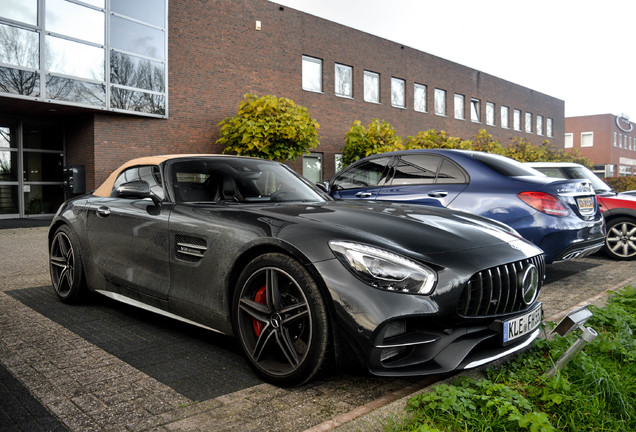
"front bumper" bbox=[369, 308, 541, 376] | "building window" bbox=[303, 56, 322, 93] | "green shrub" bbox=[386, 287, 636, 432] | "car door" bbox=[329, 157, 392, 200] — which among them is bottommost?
"green shrub" bbox=[386, 287, 636, 432]

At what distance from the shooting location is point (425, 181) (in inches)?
235

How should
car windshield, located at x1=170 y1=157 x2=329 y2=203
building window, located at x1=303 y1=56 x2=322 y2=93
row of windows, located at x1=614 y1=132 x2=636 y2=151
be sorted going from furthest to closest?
row of windows, located at x1=614 y1=132 x2=636 y2=151 → building window, located at x1=303 y1=56 x2=322 y2=93 → car windshield, located at x1=170 y1=157 x2=329 y2=203

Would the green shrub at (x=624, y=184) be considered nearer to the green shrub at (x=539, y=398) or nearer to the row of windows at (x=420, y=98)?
the row of windows at (x=420, y=98)

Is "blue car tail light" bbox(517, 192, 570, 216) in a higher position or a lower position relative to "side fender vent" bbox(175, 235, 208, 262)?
higher

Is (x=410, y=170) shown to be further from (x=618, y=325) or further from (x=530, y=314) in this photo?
(x=530, y=314)

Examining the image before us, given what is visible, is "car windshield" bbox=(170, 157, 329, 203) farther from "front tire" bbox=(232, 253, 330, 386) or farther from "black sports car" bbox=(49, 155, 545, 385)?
"front tire" bbox=(232, 253, 330, 386)

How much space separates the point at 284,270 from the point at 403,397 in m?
0.89

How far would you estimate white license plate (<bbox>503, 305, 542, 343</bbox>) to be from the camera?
2.65m

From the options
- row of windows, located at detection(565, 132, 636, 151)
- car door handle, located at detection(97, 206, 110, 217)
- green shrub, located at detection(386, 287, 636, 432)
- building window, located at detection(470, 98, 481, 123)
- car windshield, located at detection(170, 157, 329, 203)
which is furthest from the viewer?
row of windows, located at detection(565, 132, 636, 151)

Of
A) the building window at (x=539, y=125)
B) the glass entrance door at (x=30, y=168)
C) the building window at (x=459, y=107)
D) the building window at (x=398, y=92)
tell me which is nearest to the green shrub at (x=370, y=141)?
the building window at (x=398, y=92)

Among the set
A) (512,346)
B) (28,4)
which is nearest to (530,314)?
(512,346)

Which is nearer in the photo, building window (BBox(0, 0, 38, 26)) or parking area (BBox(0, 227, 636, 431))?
parking area (BBox(0, 227, 636, 431))

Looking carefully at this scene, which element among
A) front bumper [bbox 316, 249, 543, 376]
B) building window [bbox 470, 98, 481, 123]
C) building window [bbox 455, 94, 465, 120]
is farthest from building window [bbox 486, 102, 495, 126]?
front bumper [bbox 316, 249, 543, 376]

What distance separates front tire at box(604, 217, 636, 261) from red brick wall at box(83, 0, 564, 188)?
13.5 m
